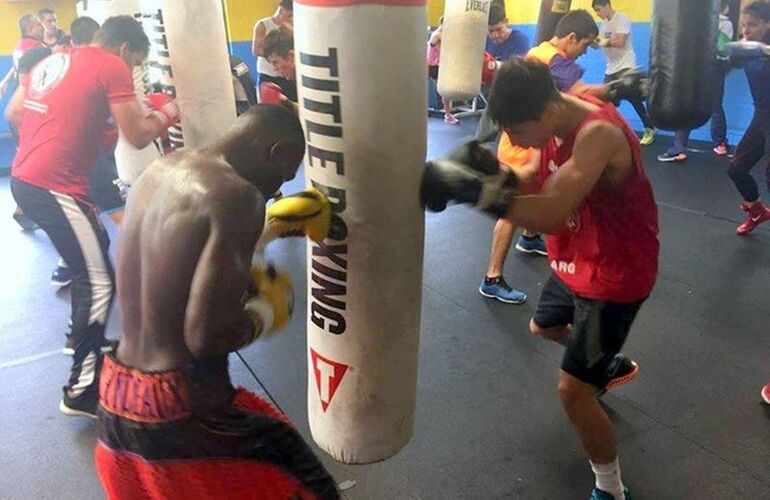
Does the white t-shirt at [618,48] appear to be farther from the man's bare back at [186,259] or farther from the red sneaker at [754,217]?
the man's bare back at [186,259]

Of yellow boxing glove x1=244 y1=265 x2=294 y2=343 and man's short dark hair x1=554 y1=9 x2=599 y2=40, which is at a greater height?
man's short dark hair x1=554 y1=9 x2=599 y2=40

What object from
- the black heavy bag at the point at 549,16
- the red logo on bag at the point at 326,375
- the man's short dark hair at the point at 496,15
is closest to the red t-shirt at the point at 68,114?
the red logo on bag at the point at 326,375

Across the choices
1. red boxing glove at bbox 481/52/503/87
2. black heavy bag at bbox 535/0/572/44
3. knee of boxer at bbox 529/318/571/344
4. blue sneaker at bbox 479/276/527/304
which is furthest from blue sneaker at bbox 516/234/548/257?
knee of boxer at bbox 529/318/571/344

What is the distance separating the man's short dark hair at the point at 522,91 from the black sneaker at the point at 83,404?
6.23ft

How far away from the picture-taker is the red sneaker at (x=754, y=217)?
13.6 feet

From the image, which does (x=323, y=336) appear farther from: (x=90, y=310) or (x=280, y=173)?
(x=90, y=310)

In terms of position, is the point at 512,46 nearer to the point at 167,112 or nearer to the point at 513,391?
the point at 513,391

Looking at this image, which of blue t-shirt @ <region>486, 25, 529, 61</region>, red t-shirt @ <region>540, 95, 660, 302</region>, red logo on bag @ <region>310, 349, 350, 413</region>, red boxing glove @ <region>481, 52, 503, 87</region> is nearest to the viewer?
red logo on bag @ <region>310, 349, 350, 413</region>

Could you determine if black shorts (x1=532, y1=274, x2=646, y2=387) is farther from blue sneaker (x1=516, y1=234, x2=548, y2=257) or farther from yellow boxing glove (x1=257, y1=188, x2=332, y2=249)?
blue sneaker (x1=516, y1=234, x2=548, y2=257)

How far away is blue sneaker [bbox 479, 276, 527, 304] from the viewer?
3.39 m

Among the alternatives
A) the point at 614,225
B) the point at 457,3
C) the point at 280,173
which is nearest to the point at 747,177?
the point at 457,3

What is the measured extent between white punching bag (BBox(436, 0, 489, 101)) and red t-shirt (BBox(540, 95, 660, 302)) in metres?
0.95

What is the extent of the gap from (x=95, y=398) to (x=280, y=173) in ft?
5.35

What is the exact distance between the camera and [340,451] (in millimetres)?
1679
